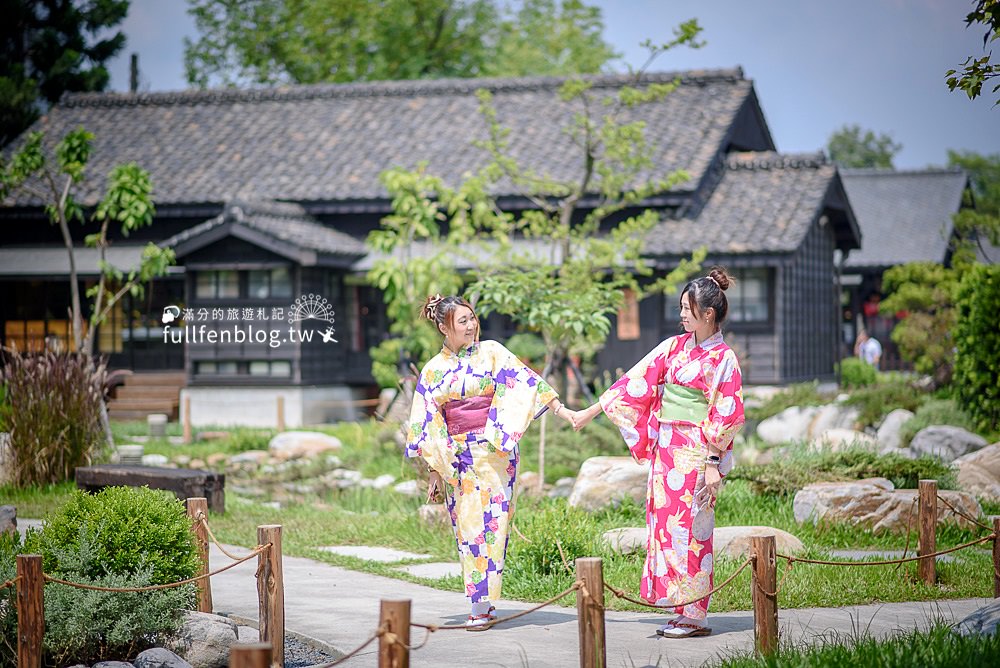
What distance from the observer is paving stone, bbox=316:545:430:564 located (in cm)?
930

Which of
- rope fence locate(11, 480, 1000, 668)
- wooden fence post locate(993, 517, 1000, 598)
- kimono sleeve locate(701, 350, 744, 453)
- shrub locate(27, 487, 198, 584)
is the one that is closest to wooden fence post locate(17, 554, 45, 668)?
rope fence locate(11, 480, 1000, 668)

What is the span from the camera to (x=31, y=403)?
487 inches

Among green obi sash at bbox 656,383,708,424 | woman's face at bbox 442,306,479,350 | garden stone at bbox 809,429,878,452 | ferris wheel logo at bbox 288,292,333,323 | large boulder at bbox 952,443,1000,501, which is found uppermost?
ferris wheel logo at bbox 288,292,333,323

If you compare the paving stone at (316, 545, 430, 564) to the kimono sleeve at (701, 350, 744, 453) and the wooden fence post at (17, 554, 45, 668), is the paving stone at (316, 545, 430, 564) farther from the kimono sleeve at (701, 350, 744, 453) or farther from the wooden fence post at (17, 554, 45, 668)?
the wooden fence post at (17, 554, 45, 668)

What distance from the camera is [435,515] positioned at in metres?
10.2

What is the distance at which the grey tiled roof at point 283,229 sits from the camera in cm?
2025

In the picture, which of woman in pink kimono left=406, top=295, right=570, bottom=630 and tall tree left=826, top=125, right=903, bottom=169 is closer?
woman in pink kimono left=406, top=295, right=570, bottom=630

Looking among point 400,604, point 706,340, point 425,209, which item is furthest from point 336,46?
point 400,604

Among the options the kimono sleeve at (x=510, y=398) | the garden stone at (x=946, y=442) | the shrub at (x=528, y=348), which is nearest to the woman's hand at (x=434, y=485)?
the kimono sleeve at (x=510, y=398)

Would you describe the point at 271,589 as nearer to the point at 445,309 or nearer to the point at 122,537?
the point at 122,537

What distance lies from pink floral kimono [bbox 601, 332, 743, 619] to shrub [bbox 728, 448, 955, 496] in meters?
4.45

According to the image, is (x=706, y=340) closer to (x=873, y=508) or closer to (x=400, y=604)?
(x=400, y=604)

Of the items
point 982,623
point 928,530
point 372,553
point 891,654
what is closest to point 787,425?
point 372,553

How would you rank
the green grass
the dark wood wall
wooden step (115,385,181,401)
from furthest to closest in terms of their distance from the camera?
wooden step (115,385,181,401) → the dark wood wall → the green grass
